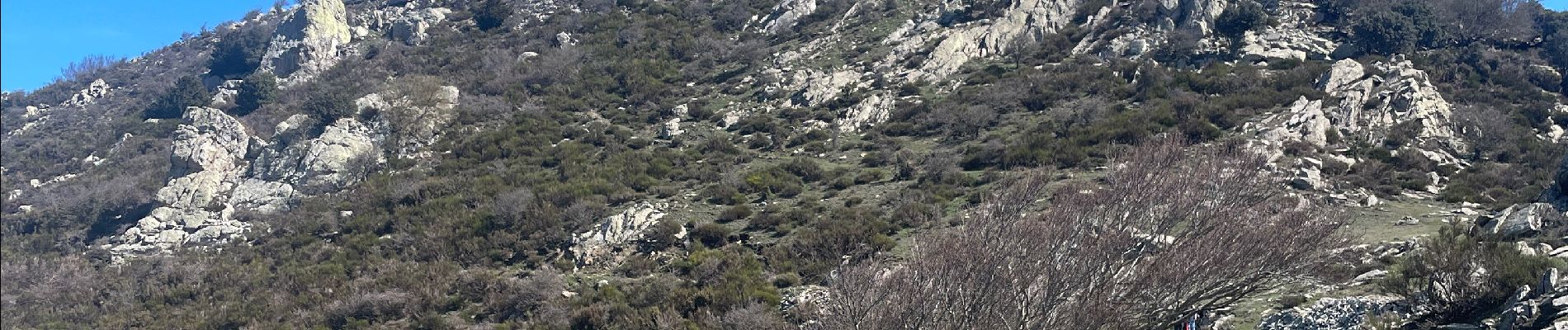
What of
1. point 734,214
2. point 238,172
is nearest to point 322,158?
point 238,172

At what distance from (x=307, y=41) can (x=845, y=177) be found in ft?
123

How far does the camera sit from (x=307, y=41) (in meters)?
48.8

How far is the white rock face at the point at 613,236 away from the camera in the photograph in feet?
68.8

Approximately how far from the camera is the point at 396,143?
32.8 metres

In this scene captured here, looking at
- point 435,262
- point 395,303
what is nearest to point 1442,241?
point 395,303

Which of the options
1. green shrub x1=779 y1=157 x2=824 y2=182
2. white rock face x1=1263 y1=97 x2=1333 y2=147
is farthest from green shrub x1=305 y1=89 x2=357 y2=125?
white rock face x1=1263 y1=97 x2=1333 y2=147

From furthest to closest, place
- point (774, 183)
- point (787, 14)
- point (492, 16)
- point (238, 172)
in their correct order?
→ point (492, 16) < point (787, 14) < point (238, 172) < point (774, 183)

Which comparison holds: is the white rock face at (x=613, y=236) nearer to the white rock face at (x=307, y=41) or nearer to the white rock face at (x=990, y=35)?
the white rock face at (x=990, y=35)

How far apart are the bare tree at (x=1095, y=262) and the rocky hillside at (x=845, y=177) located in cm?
5

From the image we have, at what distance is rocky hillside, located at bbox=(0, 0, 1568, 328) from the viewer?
11430mm

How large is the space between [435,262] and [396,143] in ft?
42.3

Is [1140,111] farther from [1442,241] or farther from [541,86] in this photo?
[541,86]

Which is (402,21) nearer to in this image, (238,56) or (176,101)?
(238,56)

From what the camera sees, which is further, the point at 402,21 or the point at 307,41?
the point at 402,21
